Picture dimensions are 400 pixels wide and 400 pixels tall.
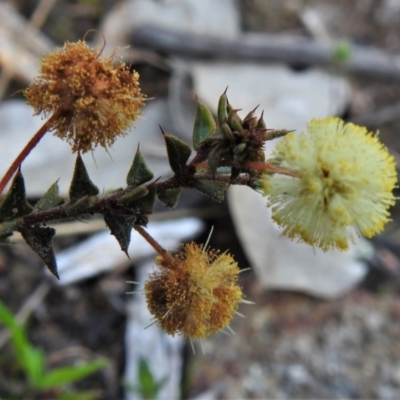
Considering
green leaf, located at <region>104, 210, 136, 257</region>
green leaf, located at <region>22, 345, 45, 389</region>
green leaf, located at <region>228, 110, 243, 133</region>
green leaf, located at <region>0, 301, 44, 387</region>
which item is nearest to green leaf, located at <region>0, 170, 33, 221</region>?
green leaf, located at <region>104, 210, 136, 257</region>

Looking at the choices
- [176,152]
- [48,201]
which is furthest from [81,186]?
[176,152]

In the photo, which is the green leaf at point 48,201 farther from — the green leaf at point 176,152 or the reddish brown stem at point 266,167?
the reddish brown stem at point 266,167

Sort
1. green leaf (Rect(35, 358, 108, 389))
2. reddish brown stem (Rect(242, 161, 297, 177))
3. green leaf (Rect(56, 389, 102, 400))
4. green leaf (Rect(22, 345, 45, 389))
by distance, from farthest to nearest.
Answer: green leaf (Rect(56, 389, 102, 400)) → green leaf (Rect(22, 345, 45, 389)) → green leaf (Rect(35, 358, 108, 389)) → reddish brown stem (Rect(242, 161, 297, 177))

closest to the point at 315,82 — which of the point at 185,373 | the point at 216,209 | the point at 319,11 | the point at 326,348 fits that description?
the point at 319,11

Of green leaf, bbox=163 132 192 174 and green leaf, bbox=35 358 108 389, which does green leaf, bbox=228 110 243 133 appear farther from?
green leaf, bbox=35 358 108 389

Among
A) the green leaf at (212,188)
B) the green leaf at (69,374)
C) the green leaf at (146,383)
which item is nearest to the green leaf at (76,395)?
the green leaf at (69,374)

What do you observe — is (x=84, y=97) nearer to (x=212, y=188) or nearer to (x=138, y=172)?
(x=138, y=172)

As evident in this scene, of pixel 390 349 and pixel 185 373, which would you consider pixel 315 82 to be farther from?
pixel 185 373
